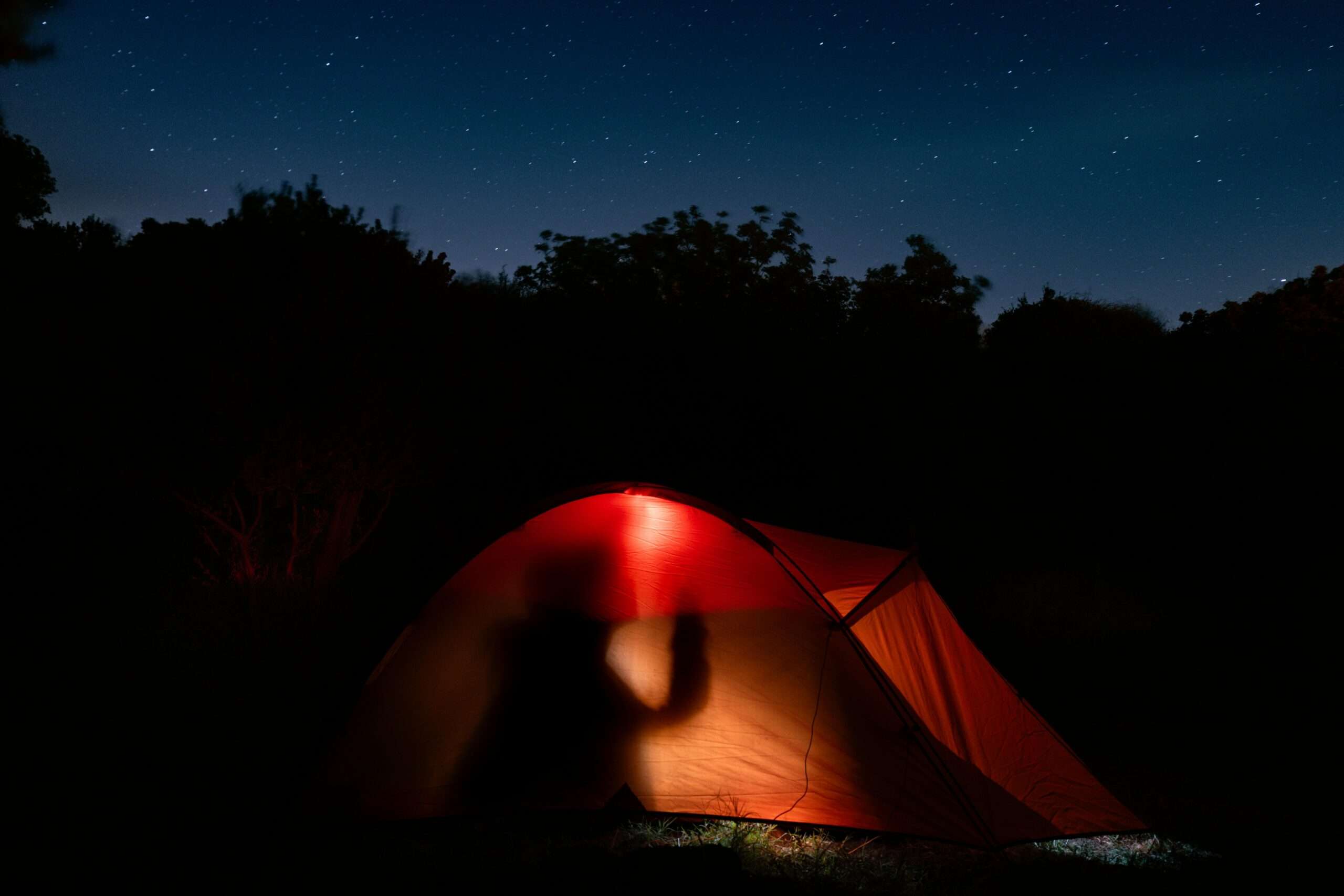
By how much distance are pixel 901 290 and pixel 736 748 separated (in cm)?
1765

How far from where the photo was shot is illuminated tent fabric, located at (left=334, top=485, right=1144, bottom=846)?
4.79 meters

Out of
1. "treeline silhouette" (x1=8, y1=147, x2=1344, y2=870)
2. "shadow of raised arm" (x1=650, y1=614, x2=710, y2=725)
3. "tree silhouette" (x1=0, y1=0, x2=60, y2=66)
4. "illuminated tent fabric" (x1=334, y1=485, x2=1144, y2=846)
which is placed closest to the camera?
"illuminated tent fabric" (x1=334, y1=485, x2=1144, y2=846)

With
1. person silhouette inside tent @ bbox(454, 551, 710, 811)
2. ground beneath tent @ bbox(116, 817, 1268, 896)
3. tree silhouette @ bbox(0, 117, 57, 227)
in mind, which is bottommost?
ground beneath tent @ bbox(116, 817, 1268, 896)

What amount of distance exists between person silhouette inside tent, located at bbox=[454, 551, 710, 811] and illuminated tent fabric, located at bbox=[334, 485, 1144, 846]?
0.01m

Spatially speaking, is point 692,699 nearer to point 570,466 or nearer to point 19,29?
point 570,466

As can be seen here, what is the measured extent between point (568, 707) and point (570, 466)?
33.4 feet

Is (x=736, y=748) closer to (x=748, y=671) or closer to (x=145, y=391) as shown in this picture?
(x=748, y=671)

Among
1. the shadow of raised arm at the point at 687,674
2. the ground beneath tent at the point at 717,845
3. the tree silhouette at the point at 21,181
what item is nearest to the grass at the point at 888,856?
the ground beneath tent at the point at 717,845

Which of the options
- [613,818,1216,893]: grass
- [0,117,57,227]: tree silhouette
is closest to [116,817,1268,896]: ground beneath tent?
[613,818,1216,893]: grass

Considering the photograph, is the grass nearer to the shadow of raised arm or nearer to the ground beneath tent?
the ground beneath tent

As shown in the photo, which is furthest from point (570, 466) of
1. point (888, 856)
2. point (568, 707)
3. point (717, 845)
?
point (717, 845)

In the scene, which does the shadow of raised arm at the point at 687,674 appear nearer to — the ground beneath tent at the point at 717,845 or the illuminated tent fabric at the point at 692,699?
the illuminated tent fabric at the point at 692,699

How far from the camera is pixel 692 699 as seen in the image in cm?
505

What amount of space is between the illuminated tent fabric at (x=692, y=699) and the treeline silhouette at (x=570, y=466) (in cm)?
51
